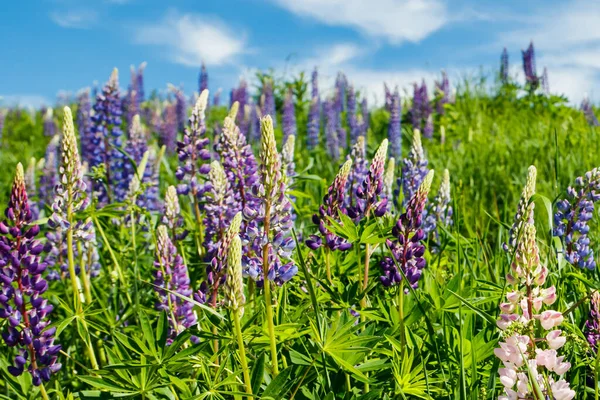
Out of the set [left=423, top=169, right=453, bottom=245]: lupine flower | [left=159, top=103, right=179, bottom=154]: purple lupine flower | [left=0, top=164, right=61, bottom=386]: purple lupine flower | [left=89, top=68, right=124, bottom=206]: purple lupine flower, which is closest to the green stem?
[left=0, top=164, right=61, bottom=386]: purple lupine flower

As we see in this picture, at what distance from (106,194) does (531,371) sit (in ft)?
13.3

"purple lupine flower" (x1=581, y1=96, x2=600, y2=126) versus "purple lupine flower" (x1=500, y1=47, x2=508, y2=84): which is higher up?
"purple lupine flower" (x1=500, y1=47, x2=508, y2=84)

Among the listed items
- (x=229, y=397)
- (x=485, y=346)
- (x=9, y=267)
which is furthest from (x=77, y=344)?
(x=485, y=346)

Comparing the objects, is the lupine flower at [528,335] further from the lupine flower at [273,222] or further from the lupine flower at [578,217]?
the lupine flower at [578,217]

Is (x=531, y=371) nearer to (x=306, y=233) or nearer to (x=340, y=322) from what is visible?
(x=340, y=322)

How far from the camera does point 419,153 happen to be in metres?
4.25

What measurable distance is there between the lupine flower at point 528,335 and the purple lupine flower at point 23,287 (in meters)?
1.78

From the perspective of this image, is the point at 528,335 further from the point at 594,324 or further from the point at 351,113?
the point at 351,113

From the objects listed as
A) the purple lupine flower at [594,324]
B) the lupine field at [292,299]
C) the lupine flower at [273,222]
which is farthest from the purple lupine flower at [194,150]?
the purple lupine flower at [594,324]

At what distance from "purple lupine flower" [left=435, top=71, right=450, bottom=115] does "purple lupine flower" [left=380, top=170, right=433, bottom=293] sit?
8809 millimetres

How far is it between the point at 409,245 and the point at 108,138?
349cm

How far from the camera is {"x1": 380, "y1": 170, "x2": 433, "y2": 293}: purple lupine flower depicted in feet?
7.36

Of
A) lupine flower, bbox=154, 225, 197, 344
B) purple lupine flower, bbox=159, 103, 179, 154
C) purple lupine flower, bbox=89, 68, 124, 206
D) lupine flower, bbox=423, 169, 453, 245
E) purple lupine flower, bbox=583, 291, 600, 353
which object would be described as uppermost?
purple lupine flower, bbox=159, 103, 179, 154

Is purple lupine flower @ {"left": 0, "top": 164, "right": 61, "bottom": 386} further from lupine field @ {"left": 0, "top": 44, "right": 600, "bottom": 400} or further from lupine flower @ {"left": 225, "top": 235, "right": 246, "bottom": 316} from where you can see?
lupine flower @ {"left": 225, "top": 235, "right": 246, "bottom": 316}
